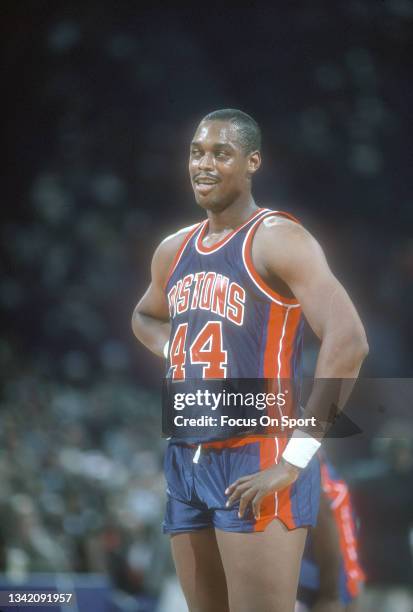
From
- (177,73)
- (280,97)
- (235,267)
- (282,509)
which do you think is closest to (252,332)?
(235,267)

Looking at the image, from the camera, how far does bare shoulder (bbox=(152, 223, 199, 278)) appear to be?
2.68 metres

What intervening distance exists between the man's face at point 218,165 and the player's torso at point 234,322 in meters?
0.11

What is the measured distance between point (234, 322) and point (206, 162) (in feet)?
1.54

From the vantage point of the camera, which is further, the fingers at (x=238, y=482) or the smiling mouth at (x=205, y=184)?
the smiling mouth at (x=205, y=184)

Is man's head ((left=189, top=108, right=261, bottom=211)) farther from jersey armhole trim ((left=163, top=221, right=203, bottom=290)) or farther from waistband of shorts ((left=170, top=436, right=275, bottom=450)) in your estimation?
waistband of shorts ((left=170, top=436, right=275, bottom=450))

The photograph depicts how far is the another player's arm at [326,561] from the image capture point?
309cm

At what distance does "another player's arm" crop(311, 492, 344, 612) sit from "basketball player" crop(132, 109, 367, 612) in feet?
2.41

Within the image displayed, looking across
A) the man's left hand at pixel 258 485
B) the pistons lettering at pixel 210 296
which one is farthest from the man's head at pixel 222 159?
the man's left hand at pixel 258 485

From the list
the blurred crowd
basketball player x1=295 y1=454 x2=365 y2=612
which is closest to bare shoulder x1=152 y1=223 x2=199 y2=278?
basketball player x1=295 y1=454 x2=365 y2=612

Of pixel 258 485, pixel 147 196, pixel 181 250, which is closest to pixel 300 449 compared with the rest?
pixel 258 485

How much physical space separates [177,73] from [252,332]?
1954 millimetres

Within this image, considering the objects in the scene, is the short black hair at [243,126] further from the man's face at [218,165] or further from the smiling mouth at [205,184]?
the smiling mouth at [205,184]

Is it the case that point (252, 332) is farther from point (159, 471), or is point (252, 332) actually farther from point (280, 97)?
point (159, 471)

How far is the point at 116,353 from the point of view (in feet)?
16.3
